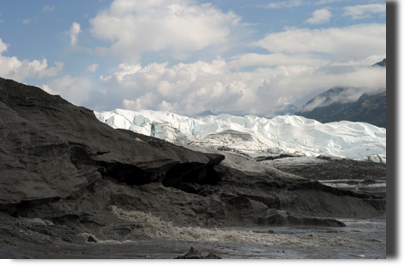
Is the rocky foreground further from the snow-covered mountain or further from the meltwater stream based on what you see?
the snow-covered mountain

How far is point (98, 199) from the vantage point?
13.8 meters

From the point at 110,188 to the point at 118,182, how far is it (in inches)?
37.6

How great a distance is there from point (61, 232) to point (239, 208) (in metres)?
9.46

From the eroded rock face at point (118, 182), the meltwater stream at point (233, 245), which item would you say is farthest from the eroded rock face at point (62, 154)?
the meltwater stream at point (233, 245)

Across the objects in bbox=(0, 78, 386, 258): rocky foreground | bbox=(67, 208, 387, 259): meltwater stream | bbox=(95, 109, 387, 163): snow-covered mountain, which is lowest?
bbox=(67, 208, 387, 259): meltwater stream

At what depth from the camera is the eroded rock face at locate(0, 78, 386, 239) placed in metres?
10.7

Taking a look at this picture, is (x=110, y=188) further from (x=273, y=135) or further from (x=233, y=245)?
(x=273, y=135)

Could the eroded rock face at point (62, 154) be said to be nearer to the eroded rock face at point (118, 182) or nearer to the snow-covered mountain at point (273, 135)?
the eroded rock face at point (118, 182)

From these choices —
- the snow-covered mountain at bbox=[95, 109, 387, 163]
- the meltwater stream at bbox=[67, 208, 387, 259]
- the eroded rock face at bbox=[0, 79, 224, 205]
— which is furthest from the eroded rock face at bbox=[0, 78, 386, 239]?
the snow-covered mountain at bbox=[95, 109, 387, 163]

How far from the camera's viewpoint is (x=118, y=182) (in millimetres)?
15703

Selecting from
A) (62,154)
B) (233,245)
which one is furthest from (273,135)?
(233,245)

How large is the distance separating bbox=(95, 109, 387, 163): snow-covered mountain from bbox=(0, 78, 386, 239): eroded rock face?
5056 centimetres

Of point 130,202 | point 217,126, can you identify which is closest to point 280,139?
point 217,126

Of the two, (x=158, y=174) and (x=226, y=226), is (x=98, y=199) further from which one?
(x=226, y=226)
